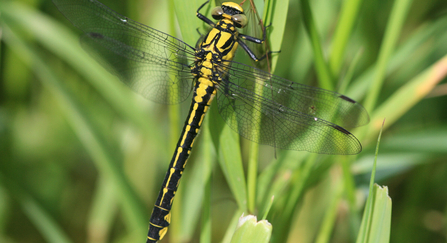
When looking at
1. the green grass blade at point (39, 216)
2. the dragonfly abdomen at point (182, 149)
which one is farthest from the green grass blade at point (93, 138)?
the green grass blade at point (39, 216)

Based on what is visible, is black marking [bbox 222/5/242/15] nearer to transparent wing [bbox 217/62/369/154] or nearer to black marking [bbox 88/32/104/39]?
transparent wing [bbox 217/62/369/154]

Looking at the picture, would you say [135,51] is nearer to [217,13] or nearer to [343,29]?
[217,13]

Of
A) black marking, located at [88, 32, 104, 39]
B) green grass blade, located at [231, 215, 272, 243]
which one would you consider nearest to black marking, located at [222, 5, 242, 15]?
black marking, located at [88, 32, 104, 39]

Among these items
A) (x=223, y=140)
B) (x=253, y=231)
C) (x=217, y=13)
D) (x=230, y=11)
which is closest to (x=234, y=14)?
(x=230, y=11)

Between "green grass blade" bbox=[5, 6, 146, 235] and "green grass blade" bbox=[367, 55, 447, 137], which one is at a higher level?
"green grass blade" bbox=[367, 55, 447, 137]

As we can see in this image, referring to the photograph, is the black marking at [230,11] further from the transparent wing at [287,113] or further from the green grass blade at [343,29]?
the green grass blade at [343,29]

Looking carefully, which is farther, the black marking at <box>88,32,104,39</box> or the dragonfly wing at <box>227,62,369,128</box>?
the black marking at <box>88,32,104,39</box>
